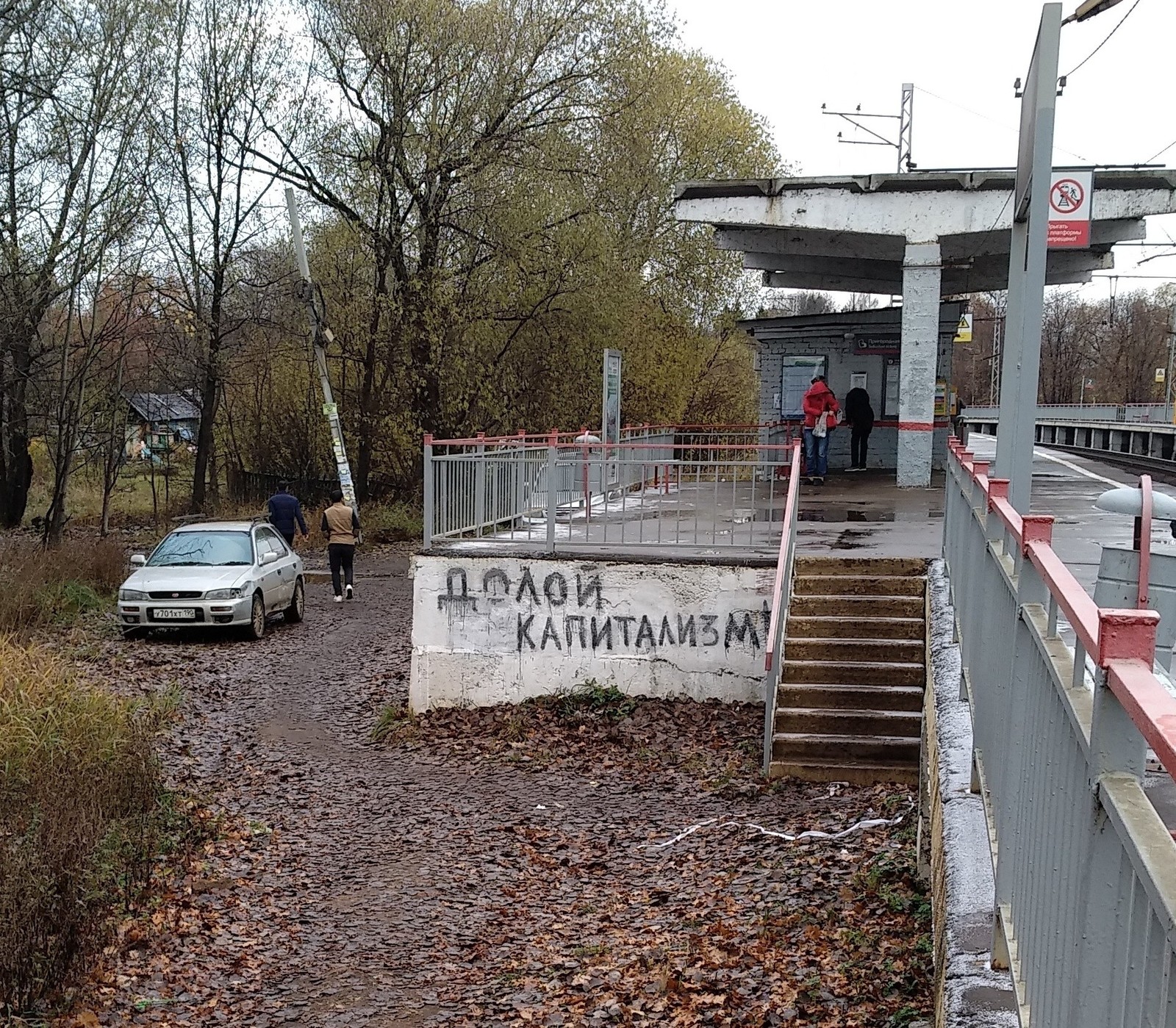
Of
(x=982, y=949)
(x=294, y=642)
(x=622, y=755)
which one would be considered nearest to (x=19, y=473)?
(x=294, y=642)

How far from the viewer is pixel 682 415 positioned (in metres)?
40.0

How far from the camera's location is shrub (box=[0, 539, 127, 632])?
52.1 feet

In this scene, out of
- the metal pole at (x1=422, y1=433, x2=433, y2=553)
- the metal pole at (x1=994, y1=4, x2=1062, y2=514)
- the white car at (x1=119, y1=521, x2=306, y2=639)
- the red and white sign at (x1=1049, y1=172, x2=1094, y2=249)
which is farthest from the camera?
the white car at (x1=119, y1=521, x2=306, y2=639)

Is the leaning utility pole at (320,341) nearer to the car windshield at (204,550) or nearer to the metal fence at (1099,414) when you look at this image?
the car windshield at (204,550)

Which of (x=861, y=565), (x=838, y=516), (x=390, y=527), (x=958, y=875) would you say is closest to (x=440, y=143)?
(x=390, y=527)

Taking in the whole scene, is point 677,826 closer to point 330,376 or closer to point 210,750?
point 210,750

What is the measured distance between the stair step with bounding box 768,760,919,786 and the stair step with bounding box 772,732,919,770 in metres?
0.03

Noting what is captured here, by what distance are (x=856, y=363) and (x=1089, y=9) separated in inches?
646

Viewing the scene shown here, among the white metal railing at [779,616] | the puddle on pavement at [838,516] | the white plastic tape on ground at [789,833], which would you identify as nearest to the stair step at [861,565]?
the white metal railing at [779,616]

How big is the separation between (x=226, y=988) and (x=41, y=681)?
4.53m

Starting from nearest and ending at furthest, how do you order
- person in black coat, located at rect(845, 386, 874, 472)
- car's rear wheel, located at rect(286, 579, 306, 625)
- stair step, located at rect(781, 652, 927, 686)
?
stair step, located at rect(781, 652, 927, 686) < car's rear wheel, located at rect(286, 579, 306, 625) < person in black coat, located at rect(845, 386, 874, 472)

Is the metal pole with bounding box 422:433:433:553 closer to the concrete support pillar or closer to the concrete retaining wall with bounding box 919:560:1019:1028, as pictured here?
the concrete retaining wall with bounding box 919:560:1019:1028

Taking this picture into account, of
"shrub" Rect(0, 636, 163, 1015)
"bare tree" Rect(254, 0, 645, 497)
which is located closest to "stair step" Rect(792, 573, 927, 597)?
"shrub" Rect(0, 636, 163, 1015)

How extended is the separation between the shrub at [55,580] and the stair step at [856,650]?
33.4 feet
